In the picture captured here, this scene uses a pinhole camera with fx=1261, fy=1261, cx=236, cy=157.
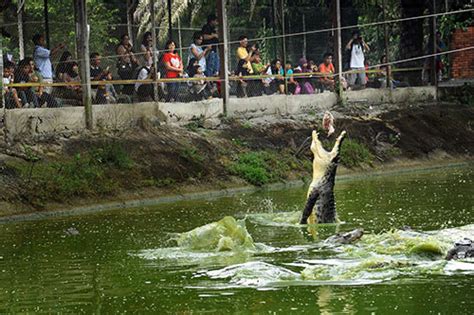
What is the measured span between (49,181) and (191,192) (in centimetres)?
345

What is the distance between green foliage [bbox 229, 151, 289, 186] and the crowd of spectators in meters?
2.50

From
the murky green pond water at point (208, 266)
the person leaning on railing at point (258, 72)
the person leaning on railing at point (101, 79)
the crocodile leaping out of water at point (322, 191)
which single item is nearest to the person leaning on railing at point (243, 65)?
the person leaning on railing at point (258, 72)

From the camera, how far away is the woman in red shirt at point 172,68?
2973 cm

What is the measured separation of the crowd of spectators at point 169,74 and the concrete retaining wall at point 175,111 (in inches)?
11.6

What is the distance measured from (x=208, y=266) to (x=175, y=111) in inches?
529

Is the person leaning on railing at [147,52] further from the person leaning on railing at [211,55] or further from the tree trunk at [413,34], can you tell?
the tree trunk at [413,34]

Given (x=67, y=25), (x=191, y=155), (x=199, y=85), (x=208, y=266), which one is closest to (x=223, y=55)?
(x=199, y=85)

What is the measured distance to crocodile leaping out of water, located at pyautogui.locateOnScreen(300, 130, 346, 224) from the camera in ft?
68.0

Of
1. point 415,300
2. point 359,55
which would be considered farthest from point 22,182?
point 359,55

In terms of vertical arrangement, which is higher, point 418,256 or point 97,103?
point 97,103

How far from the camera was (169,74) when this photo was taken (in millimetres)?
29859

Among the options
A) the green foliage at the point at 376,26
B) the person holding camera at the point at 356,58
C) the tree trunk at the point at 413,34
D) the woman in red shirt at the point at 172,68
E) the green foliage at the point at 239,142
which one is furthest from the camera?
the green foliage at the point at 376,26

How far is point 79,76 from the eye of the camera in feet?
89.2

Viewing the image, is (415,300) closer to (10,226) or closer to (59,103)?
(10,226)
